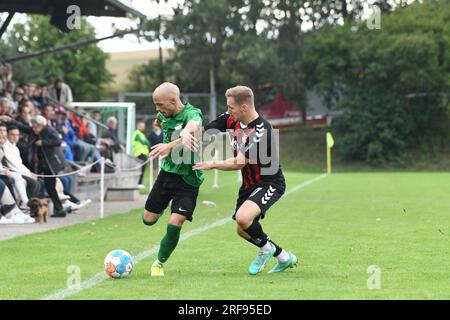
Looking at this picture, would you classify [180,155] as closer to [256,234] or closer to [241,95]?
[241,95]

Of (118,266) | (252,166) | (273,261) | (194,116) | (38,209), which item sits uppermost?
(194,116)

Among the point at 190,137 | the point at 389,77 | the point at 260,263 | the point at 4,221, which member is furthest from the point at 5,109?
the point at 389,77

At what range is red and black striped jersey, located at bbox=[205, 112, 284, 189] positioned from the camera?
10047 millimetres

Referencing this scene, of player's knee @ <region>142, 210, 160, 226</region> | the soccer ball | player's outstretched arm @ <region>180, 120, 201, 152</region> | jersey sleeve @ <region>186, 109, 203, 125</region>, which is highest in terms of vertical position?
jersey sleeve @ <region>186, 109, 203, 125</region>

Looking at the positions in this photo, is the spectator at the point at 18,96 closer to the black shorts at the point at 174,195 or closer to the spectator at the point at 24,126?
the spectator at the point at 24,126

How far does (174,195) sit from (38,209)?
7.91 m

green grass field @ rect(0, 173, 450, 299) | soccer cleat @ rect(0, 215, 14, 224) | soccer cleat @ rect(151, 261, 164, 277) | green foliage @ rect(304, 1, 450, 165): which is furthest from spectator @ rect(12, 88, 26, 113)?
green foliage @ rect(304, 1, 450, 165)

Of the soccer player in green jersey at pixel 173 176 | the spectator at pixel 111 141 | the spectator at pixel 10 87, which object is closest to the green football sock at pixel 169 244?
the soccer player in green jersey at pixel 173 176

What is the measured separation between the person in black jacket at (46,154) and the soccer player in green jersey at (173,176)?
882 centimetres

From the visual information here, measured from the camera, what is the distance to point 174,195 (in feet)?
33.7

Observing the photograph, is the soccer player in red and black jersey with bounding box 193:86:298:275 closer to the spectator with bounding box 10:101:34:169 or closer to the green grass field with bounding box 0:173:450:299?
the green grass field with bounding box 0:173:450:299

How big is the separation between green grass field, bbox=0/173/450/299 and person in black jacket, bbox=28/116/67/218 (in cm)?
140

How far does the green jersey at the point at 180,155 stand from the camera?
1012cm

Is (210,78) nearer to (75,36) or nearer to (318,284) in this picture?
(75,36)
